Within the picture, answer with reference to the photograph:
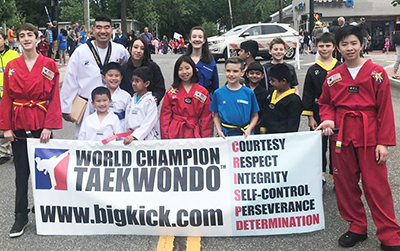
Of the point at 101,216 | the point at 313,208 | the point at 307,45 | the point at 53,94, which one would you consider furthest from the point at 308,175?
the point at 307,45

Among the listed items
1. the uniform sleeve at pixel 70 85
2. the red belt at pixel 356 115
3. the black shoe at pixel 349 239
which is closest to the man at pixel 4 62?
the uniform sleeve at pixel 70 85

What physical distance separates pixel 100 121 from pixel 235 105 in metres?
1.44

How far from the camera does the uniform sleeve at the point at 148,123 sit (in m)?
4.40

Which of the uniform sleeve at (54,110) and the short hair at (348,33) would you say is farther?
the uniform sleeve at (54,110)

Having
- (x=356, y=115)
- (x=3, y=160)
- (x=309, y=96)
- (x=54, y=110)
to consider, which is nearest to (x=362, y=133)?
(x=356, y=115)

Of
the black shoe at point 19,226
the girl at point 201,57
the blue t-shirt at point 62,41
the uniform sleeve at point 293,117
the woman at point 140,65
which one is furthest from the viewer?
the blue t-shirt at point 62,41

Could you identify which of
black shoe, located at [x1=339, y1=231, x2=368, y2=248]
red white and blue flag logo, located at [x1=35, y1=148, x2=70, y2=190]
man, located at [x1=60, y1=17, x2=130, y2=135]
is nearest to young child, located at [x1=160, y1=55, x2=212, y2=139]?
man, located at [x1=60, y1=17, x2=130, y2=135]

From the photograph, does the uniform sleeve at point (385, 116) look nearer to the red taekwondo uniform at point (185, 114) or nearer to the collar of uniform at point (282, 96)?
the collar of uniform at point (282, 96)

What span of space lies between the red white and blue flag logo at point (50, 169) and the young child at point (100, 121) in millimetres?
413

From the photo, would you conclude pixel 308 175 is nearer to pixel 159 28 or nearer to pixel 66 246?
pixel 66 246

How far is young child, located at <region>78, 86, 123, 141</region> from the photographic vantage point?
14.7 ft

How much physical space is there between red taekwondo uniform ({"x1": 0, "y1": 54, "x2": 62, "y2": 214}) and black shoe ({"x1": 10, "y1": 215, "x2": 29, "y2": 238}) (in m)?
0.08

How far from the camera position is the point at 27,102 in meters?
4.13

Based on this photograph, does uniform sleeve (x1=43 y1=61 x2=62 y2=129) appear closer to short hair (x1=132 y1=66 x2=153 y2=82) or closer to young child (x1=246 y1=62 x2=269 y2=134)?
short hair (x1=132 y1=66 x2=153 y2=82)
